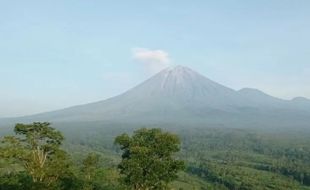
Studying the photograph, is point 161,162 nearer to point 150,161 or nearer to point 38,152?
point 150,161

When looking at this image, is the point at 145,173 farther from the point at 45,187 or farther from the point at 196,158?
the point at 196,158

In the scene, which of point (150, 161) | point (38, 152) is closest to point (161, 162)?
point (150, 161)

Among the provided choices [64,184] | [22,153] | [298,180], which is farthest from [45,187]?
[298,180]

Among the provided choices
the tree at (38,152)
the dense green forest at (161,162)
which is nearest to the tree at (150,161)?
the dense green forest at (161,162)

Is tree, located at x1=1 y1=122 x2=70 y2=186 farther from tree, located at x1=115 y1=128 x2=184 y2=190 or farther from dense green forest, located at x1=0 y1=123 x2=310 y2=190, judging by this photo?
tree, located at x1=115 y1=128 x2=184 y2=190

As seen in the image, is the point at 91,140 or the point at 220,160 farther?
the point at 91,140

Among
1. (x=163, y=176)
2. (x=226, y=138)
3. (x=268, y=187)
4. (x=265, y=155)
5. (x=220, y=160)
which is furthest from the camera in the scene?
(x=226, y=138)
